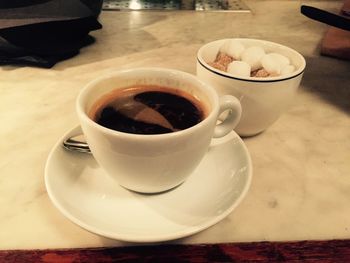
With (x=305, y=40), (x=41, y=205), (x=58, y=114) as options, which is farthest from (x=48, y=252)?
(x=305, y=40)

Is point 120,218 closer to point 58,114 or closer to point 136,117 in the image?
point 136,117

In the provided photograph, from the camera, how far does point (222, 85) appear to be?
544 mm

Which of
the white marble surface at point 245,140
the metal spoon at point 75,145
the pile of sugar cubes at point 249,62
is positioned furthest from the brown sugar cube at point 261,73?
the metal spoon at point 75,145

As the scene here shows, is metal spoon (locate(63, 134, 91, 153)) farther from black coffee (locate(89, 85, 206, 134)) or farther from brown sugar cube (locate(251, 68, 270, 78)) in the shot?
brown sugar cube (locate(251, 68, 270, 78))

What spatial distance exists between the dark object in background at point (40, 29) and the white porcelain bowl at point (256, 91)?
0.39 m

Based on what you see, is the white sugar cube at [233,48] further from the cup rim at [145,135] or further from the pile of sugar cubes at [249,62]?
the cup rim at [145,135]

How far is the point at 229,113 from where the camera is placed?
0.49m

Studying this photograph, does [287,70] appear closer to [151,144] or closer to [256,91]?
[256,91]

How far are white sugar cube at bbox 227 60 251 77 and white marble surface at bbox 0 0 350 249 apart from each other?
113 millimetres

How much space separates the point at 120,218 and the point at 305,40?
31.5 inches

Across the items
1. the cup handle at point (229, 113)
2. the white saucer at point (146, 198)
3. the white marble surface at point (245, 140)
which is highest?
the cup handle at point (229, 113)

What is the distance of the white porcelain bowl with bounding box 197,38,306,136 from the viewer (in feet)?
1.74

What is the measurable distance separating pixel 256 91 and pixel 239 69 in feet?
0.14

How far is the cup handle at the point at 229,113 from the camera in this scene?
0.47 m
